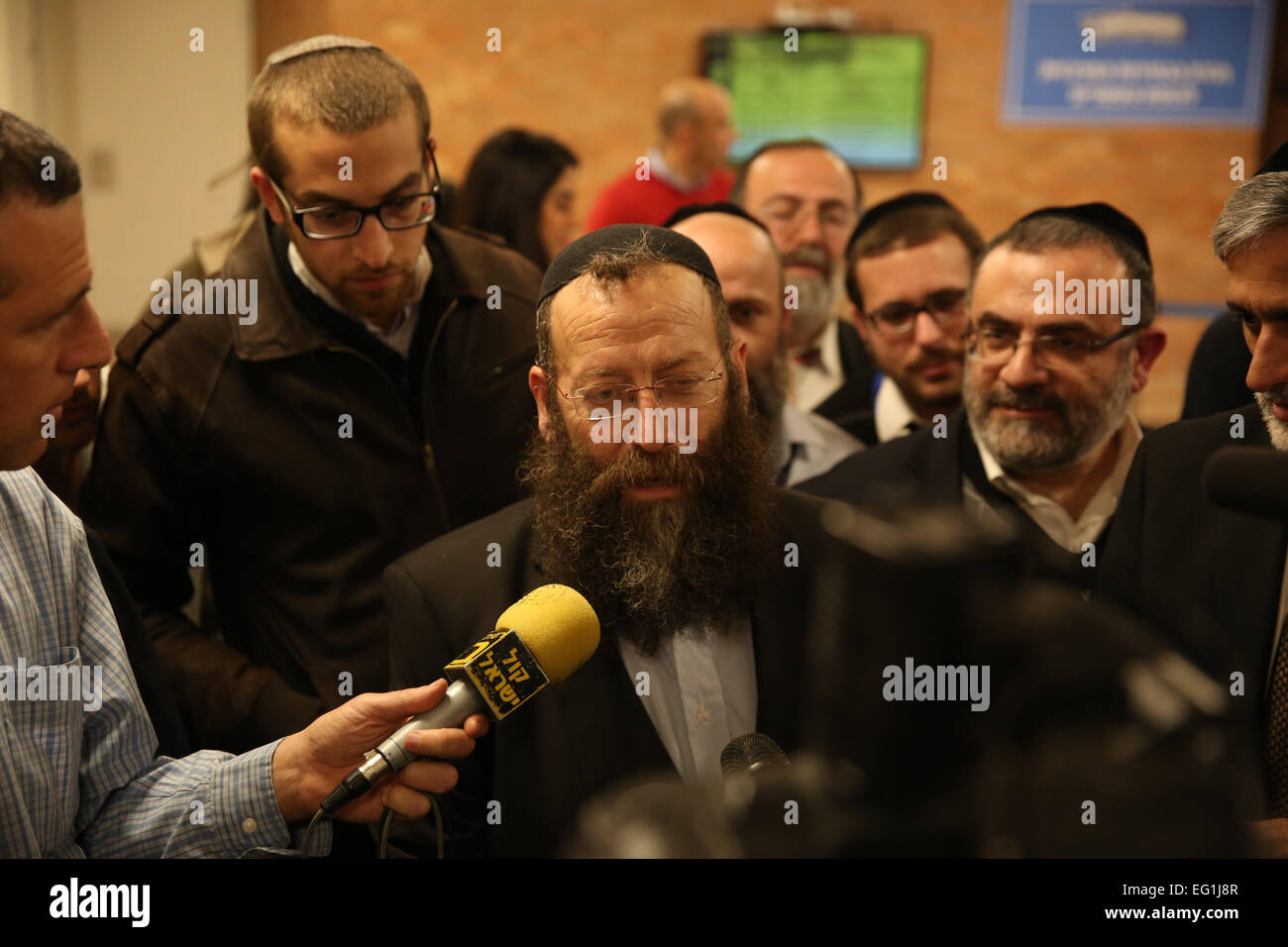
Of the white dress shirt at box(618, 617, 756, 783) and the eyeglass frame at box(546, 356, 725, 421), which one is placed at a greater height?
the eyeglass frame at box(546, 356, 725, 421)

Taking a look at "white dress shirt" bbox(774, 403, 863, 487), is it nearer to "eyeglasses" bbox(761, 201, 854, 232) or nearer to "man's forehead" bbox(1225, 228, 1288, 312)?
"eyeglasses" bbox(761, 201, 854, 232)

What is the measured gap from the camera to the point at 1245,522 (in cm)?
197

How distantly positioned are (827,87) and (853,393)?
21.8ft

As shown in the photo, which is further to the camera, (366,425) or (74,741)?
(366,425)

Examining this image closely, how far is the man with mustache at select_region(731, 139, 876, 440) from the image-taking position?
157 inches

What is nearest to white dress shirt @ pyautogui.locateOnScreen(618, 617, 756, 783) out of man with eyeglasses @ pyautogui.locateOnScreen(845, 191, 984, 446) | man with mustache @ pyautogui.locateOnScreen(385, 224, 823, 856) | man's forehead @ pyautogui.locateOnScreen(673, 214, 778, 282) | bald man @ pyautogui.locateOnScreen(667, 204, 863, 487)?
man with mustache @ pyautogui.locateOnScreen(385, 224, 823, 856)

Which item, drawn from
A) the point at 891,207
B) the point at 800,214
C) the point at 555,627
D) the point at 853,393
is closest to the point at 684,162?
the point at 800,214

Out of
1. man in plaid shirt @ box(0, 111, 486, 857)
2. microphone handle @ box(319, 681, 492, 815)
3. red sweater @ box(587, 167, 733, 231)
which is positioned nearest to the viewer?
microphone handle @ box(319, 681, 492, 815)

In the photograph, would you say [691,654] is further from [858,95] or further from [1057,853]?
[858,95]

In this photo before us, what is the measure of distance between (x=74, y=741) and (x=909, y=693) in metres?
1.30

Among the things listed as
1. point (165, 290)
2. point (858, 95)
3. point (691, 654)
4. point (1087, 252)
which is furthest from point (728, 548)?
point (858, 95)

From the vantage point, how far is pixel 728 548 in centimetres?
205

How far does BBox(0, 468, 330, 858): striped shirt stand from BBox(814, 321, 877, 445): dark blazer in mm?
2194

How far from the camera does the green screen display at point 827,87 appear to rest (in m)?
9.62
